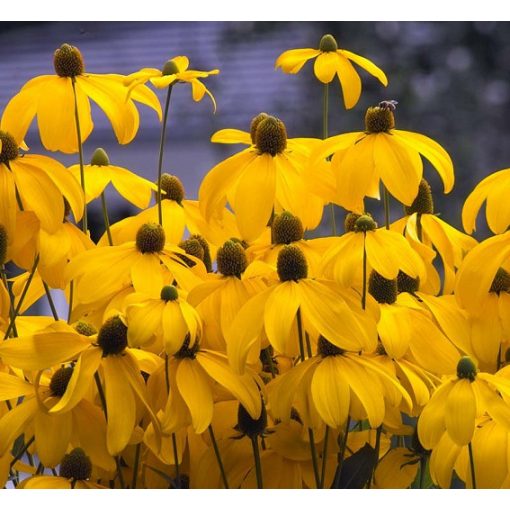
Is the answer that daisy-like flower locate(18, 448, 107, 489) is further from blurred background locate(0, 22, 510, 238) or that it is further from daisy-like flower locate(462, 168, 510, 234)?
blurred background locate(0, 22, 510, 238)

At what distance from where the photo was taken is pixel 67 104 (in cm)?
55

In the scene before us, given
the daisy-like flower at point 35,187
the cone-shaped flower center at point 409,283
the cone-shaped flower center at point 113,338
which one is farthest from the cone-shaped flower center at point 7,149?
the cone-shaped flower center at point 409,283

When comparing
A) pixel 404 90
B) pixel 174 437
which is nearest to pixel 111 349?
pixel 174 437

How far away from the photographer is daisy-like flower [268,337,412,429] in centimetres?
44

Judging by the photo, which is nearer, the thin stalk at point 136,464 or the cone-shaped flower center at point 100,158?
the thin stalk at point 136,464

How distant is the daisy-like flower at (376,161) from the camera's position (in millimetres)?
496

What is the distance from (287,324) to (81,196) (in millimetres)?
135

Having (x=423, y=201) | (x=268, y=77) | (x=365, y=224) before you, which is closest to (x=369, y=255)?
(x=365, y=224)

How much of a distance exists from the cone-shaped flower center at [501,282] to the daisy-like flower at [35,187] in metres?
0.21

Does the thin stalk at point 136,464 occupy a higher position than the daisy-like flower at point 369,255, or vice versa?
the daisy-like flower at point 369,255

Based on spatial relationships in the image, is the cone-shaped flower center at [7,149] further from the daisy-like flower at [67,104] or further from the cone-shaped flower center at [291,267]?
the cone-shaped flower center at [291,267]

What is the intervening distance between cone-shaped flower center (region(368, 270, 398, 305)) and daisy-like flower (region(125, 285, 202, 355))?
10 cm

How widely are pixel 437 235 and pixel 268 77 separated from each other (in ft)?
2.38

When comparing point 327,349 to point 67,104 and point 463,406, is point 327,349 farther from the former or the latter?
point 67,104
